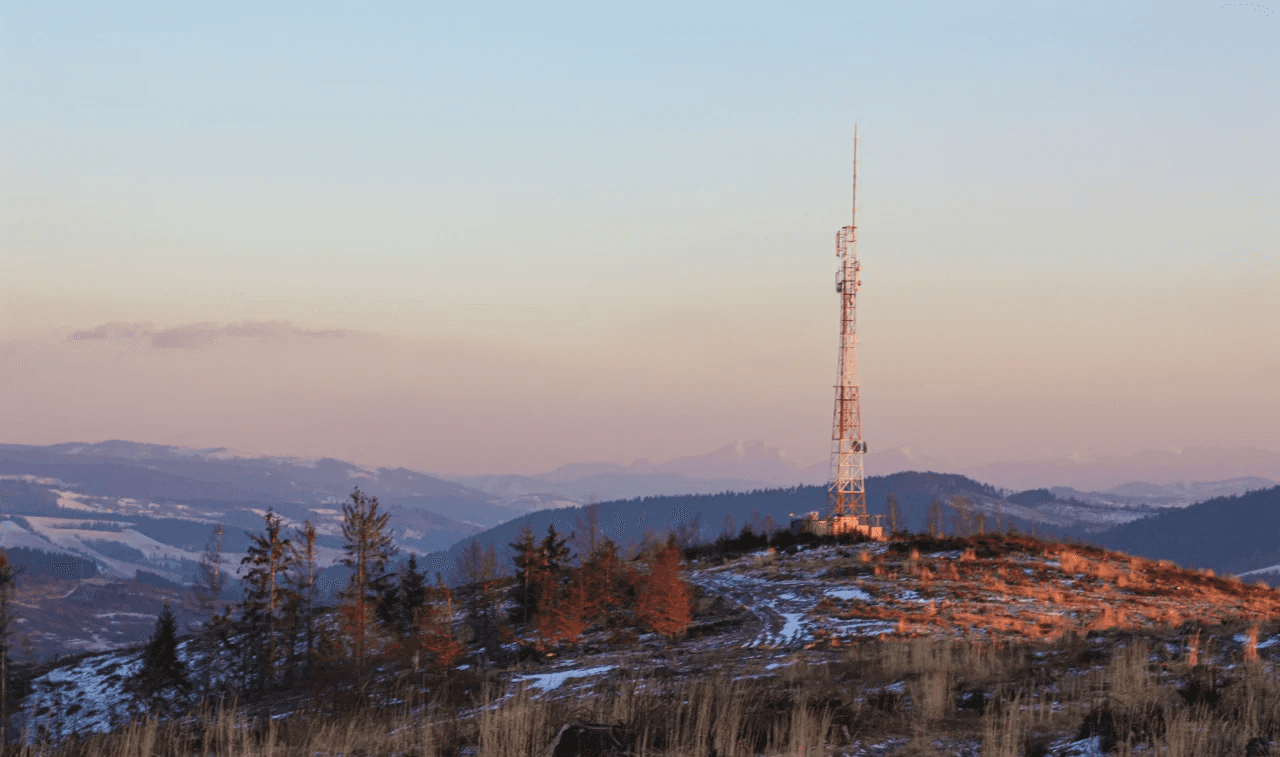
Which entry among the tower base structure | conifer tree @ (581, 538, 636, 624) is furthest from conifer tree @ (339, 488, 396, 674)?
the tower base structure

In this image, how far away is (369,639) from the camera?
5338 cm

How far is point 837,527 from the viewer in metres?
61.6

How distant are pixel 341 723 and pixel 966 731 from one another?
7.41 meters

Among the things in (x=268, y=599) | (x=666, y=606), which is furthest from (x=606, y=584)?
(x=268, y=599)

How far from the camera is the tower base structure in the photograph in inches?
2341

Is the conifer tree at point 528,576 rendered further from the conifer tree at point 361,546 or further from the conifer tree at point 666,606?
the conifer tree at point 666,606

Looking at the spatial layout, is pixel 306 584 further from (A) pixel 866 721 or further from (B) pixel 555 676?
(A) pixel 866 721

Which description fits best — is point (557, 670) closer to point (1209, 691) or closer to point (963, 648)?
point (963, 648)

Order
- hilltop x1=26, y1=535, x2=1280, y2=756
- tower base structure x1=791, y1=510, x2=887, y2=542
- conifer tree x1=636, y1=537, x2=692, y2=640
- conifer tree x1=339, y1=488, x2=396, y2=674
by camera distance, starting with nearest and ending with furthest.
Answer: hilltop x1=26, y1=535, x2=1280, y2=756 < conifer tree x1=636, y1=537, x2=692, y2=640 < conifer tree x1=339, y1=488, x2=396, y2=674 < tower base structure x1=791, y1=510, x2=887, y2=542

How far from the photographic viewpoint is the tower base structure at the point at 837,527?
195 feet

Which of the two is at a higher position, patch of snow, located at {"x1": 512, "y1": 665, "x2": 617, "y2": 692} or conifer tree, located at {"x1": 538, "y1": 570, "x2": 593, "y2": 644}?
patch of snow, located at {"x1": 512, "y1": 665, "x2": 617, "y2": 692}

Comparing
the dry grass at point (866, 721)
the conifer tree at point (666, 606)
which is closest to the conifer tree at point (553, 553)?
the conifer tree at point (666, 606)

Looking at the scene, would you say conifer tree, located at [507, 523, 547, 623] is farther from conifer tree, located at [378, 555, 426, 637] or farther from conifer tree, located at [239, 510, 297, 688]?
conifer tree, located at [239, 510, 297, 688]

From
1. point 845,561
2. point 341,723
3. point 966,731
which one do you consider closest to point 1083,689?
point 966,731
